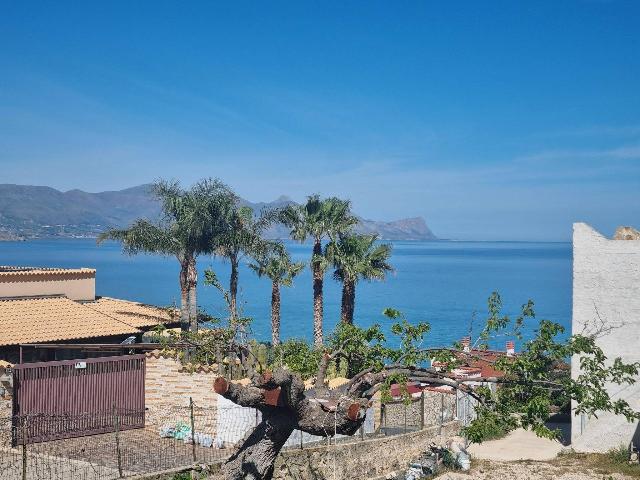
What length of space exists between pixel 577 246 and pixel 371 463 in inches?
360

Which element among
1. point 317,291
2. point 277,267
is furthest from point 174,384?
point 277,267

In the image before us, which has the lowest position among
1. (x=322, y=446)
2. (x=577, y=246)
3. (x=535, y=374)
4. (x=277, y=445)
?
(x=322, y=446)

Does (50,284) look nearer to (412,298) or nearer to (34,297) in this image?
(34,297)

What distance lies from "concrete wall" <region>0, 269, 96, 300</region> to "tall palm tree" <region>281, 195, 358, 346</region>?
9814 mm

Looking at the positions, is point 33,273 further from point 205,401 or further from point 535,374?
point 535,374

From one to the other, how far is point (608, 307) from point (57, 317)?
17.5m

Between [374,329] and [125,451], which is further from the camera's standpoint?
[125,451]

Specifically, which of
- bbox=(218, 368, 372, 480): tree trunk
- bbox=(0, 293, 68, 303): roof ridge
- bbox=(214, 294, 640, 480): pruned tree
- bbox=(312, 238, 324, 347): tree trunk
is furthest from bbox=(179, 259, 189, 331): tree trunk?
bbox=(218, 368, 372, 480): tree trunk

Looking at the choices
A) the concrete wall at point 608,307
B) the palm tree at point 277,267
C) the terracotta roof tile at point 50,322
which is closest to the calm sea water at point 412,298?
the palm tree at point 277,267

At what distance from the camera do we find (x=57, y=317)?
24.6m

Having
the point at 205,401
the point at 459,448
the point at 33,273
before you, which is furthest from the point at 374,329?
the point at 33,273

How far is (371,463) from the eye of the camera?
59.2 ft

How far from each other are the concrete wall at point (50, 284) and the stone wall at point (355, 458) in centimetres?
1557

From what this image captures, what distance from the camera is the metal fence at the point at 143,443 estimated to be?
14.4 m
